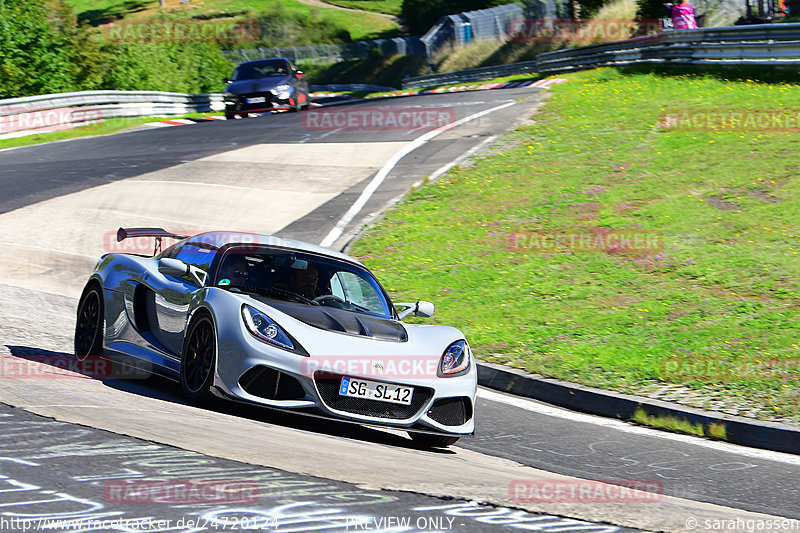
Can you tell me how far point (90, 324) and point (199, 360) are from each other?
1948 mm

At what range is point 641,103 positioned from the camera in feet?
73.4

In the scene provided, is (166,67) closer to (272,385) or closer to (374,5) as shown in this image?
(272,385)

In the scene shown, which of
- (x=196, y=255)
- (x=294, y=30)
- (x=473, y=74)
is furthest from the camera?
(x=294, y=30)

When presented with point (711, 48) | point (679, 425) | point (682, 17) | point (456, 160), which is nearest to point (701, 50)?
point (711, 48)

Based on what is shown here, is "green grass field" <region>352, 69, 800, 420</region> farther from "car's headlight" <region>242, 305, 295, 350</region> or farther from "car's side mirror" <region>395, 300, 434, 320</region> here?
"car's headlight" <region>242, 305, 295, 350</region>

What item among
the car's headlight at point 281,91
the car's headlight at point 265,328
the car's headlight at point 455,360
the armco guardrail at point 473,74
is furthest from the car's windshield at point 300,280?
the armco guardrail at point 473,74

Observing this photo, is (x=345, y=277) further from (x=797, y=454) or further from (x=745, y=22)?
(x=745, y=22)

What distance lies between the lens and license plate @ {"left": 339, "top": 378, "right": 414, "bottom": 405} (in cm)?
630

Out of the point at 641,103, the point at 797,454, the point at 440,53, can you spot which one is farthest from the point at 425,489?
the point at 440,53

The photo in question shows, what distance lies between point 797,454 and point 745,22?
33118 millimetres

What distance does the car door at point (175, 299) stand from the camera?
7.09 metres

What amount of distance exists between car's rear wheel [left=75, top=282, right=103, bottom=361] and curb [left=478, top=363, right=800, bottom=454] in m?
3.51

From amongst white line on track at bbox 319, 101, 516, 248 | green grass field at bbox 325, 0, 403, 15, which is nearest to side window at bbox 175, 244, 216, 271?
white line on track at bbox 319, 101, 516, 248

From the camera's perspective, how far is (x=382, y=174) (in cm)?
1833
